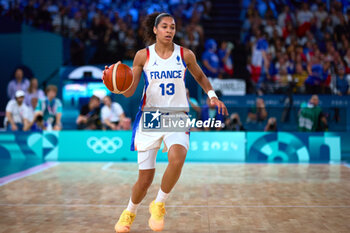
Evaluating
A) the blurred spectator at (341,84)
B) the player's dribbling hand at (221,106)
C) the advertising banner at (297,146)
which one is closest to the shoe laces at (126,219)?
the player's dribbling hand at (221,106)

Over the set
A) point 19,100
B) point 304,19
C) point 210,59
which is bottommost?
point 19,100

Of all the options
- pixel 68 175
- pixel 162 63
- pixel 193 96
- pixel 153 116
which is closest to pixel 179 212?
pixel 153 116

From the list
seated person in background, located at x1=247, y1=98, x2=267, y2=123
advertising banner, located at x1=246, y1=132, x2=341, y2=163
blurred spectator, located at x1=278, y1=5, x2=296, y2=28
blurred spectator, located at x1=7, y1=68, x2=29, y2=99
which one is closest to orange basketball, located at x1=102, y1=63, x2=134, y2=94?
advertising banner, located at x1=246, y1=132, x2=341, y2=163

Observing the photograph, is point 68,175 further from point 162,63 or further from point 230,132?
point 162,63

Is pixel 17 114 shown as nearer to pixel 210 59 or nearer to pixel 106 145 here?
pixel 106 145

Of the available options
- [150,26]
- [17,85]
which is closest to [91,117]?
[17,85]

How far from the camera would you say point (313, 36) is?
1488 cm

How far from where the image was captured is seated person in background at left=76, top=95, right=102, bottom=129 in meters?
11.8

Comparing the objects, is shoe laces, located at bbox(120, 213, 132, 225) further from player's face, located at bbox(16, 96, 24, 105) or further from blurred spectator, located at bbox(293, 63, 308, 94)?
blurred spectator, located at bbox(293, 63, 308, 94)

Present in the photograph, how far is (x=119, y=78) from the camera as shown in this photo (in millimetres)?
4203

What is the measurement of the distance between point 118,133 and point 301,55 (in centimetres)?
624

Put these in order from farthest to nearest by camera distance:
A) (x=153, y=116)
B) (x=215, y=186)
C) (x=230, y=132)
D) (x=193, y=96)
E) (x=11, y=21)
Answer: (x=11, y=21)
(x=193, y=96)
(x=230, y=132)
(x=215, y=186)
(x=153, y=116)

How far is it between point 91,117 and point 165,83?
780 cm

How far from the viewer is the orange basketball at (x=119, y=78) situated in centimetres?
421
